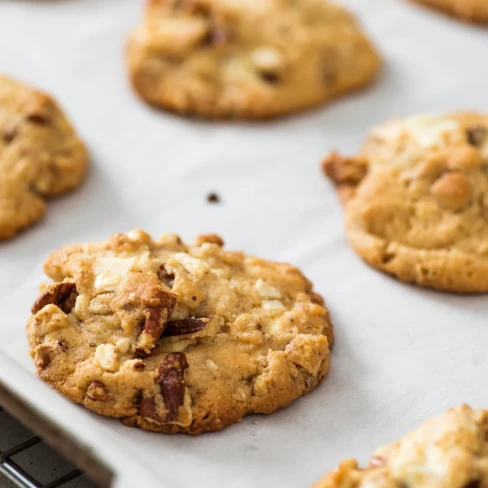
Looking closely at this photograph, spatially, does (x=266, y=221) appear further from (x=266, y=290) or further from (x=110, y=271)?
(x=110, y=271)

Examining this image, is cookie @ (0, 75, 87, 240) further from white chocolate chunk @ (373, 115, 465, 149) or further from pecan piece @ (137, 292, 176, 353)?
white chocolate chunk @ (373, 115, 465, 149)

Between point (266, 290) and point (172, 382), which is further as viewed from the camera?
point (266, 290)

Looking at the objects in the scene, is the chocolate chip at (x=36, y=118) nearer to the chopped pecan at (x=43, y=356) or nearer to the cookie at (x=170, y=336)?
the cookie at (x=170, y=336)

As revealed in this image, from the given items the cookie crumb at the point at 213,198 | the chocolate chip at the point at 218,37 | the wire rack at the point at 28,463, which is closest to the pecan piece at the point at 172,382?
the wire rack at the point at 28,463

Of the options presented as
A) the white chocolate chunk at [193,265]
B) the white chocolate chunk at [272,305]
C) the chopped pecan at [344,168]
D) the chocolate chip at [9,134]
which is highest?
the chocolate chip at [9,134]

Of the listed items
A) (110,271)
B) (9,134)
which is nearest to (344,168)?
(110,271)

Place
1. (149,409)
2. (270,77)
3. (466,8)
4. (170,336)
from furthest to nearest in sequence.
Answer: (466,8), (270,77), (170,336), (149,409)

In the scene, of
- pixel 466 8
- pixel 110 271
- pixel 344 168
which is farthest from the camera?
pixel 466 8

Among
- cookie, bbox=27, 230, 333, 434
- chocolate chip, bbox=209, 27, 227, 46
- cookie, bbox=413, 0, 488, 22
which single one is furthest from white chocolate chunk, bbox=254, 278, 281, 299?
cookie, bbox=413, 0, 488, 22
